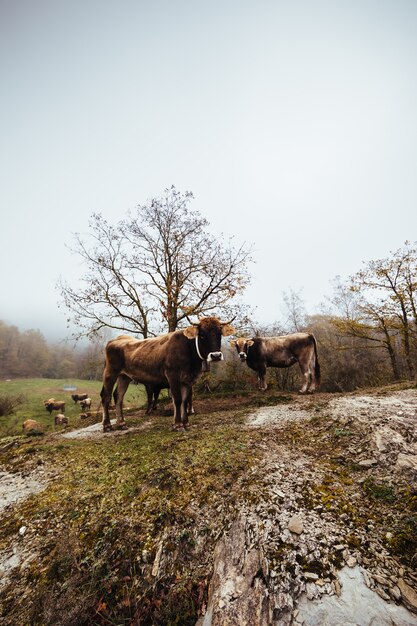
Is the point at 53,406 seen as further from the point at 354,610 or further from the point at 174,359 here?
the point at 354,610

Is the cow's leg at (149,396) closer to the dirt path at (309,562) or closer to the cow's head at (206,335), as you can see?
the cow's head at (206,335)

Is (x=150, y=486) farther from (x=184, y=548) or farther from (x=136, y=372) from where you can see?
(x=136, y=372)

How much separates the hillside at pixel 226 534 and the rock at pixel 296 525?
13 mm

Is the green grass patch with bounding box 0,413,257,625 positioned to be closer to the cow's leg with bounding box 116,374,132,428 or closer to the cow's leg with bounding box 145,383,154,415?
the cow's leg with bounding box 116,374,132,428

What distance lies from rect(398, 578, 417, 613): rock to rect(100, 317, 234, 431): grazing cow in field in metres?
3.86

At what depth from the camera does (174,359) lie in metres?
5.98

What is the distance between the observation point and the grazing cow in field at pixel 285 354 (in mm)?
10070

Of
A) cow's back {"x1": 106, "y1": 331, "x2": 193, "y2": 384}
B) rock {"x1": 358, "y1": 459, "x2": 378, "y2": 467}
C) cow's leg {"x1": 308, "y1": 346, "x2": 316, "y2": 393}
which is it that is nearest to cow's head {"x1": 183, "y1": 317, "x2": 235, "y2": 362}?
cow's back {"x1": 106, "y1": 331, "x2": 193, "y2": 384}

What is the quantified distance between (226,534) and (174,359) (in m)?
3.86

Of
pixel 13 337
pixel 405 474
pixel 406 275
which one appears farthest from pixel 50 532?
pixel 13 337

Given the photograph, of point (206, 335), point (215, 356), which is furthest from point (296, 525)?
point (206, 335)

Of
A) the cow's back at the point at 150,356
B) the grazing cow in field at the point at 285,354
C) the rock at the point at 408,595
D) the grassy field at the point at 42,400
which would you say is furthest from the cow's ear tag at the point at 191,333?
the grassy field at the point at 42,400

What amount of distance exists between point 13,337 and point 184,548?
74843 mm

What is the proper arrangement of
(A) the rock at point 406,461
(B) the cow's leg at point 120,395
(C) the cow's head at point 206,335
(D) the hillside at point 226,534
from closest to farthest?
(D) the hillside at point 226,534 → (A) the rock at point 406,461 → (C) the cow's head at point 206,335 → (B) the cow's leg at point 120,395
